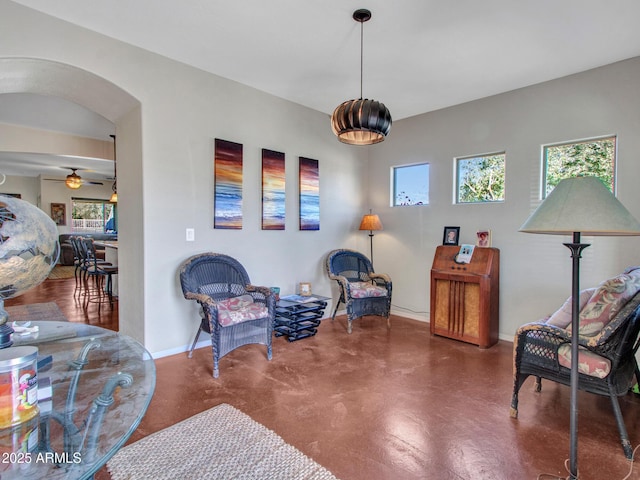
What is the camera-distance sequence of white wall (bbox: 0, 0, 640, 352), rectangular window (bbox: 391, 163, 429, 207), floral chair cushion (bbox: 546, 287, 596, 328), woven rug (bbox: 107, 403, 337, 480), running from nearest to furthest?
woven rug (bbox: 107, 403, 337, 480) → floral chair cushion (bbox: 546, 287, 596, 328) → white wall (bbox: 0, 0, 640, 352) → rectangular window (bbox: 391, 163, 429, 207)

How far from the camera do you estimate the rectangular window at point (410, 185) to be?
4.67 metres

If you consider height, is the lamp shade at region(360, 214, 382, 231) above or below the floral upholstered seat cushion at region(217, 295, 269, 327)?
above

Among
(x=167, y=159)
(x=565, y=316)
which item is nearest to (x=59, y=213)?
(x=167, y=159)

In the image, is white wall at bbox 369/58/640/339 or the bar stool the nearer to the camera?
white wall at bbox 369/58/640/339

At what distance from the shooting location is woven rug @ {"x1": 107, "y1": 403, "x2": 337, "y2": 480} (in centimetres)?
170

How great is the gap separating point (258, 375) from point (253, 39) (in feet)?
9.34

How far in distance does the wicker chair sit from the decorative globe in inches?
57.8

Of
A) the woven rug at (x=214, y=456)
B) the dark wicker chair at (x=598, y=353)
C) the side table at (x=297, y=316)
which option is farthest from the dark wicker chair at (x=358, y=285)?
the woven rug at (x=214, y=456)

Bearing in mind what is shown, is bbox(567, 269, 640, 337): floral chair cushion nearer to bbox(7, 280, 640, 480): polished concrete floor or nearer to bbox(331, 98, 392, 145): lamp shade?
bbox(7, 280, 640, 480): polished concrete floor

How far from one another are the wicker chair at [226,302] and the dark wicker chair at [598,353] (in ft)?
6.71

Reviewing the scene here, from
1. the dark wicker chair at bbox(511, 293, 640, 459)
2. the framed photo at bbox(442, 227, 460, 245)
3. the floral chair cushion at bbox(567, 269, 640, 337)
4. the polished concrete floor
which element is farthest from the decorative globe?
the framed photo at bbox(442, 227, 460, 245)

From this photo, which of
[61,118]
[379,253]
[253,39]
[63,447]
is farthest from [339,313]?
[61,118]

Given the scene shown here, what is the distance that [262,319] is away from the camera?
124 inches

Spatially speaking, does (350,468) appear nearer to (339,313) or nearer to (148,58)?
(339,313)
